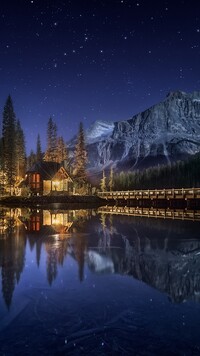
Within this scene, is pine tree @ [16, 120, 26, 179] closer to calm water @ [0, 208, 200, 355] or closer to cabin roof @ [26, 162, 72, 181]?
cabin roof @ [26, 162, 72, 181]

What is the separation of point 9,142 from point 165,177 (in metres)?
53.9

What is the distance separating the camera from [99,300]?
789cm

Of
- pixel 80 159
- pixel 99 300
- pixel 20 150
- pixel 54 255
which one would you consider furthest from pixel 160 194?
pixel 99 300

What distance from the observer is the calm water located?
18.5ft

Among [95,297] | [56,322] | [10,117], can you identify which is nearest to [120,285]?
[95,297]

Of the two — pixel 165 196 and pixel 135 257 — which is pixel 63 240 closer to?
pixel 135 257

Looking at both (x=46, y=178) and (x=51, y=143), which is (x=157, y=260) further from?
(x=51, y=143)

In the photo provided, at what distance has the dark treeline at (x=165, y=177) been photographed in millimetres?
95594

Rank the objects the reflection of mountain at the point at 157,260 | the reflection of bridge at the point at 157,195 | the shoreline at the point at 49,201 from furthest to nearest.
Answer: the shoreline at the point at 49,201 < the reflection of bridge at the point at 157,195 < the reflection of mountain at the point at 157,260

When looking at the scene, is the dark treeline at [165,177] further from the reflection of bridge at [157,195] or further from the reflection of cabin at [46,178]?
the reflection of cabin at [46,178]

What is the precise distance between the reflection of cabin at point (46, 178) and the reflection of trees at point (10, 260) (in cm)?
5213

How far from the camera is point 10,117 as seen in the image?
6788cm

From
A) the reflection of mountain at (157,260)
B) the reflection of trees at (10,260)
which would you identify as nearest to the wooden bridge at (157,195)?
the reflection of mountain at (157,260)

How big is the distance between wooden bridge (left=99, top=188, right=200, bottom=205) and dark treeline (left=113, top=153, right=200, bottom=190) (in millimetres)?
26745
